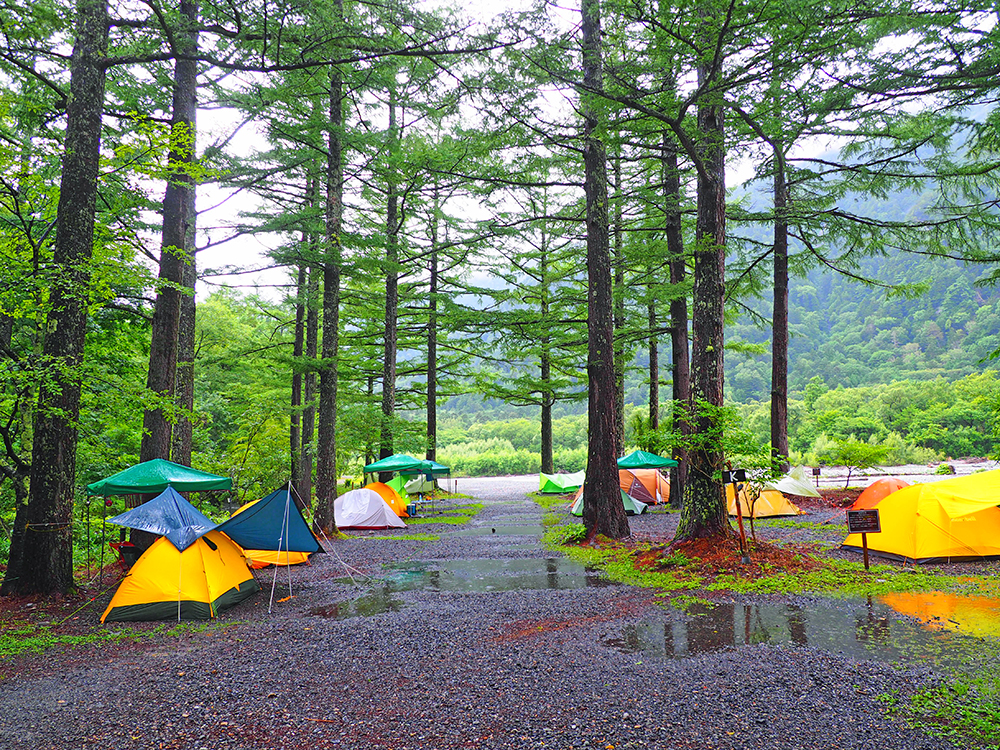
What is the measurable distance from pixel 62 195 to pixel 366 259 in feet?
19.3

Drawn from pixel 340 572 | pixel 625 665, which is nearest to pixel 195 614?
pixel 340 572

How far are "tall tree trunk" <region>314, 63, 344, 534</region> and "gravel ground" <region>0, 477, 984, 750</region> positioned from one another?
6.26 metres

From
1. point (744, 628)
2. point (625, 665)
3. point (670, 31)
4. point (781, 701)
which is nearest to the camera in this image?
point (781, 701)

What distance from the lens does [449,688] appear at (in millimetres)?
4277

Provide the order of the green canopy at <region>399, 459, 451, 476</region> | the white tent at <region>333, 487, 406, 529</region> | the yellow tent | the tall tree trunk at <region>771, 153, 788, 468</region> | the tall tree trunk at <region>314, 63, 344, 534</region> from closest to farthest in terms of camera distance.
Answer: the yellow tent, the tall tree trunk at <region>314, 63, 344, 534</region>, the white tent at <region>333, 487, 406, 529</region>, the tall tree trunk at <region>771, 153, 788, 468</region>, the green canopy at <region>399, 459, 451, 476</region>

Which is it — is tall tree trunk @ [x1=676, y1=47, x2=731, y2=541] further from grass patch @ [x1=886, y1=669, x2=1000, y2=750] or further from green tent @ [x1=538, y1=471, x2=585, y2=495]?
green tent @ [x1=538, y1=471, x2=585, y2=495]

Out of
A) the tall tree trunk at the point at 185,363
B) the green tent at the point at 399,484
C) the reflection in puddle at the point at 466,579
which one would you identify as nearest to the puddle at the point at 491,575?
the reflection in puddle at the point at 466,579

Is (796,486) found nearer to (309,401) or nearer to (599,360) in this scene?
Result: (599,360)

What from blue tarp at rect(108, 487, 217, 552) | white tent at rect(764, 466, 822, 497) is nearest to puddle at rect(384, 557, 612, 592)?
blue tarp at rect(108, 487, 217, 552)

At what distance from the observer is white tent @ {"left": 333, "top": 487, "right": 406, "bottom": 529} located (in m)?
15.0

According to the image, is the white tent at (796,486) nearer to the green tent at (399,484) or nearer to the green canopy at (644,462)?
the green canopy at (644,462)

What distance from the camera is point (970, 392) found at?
42031 mm

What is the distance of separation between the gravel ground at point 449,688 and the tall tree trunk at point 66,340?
42.2 inches

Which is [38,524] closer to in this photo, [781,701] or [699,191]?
[781,701]
